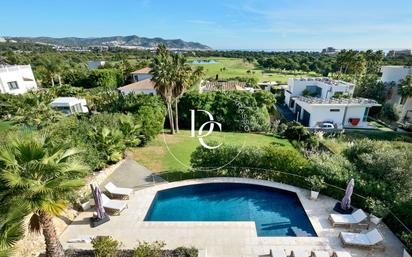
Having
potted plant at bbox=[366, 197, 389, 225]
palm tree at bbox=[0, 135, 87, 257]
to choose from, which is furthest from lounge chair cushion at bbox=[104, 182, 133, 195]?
potted plant at bbox=[366, 197, 389, 225]

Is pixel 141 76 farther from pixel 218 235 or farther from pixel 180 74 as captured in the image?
pixel 218 235

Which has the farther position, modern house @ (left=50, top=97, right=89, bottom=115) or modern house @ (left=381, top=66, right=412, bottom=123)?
modern house @ (left=381, top=66, right=412, bottom=123)

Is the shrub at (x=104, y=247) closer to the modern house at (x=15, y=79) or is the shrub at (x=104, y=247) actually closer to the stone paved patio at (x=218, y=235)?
the stone paved patio at (x=218, y=235)

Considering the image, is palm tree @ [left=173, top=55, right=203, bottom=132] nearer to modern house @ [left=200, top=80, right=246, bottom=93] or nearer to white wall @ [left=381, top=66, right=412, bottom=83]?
modern house @ [left=200, top=80, right=246, bottom=93]

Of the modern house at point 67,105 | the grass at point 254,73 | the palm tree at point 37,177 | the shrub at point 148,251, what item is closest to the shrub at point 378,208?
the shrub at point 148,251

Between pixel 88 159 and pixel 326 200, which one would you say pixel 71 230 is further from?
pixel 326 200

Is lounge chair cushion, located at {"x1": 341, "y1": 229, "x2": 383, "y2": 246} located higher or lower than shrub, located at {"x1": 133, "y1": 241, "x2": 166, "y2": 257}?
lower
